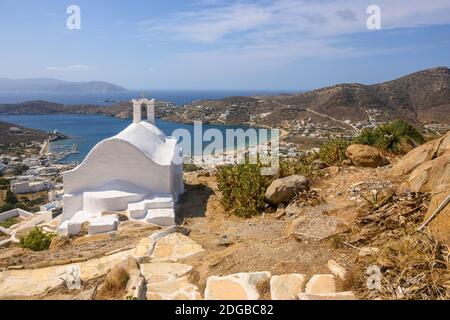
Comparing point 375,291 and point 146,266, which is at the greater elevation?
point 375,291

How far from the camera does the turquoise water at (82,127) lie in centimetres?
7306

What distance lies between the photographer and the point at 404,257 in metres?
4.14

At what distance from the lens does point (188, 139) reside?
63906 millimetres

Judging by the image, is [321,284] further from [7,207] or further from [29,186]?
[29,186]

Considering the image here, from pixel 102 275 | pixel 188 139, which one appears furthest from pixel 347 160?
pixel 188 139

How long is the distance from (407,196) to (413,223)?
0.77 meters

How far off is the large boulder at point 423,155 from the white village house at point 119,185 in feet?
20.7

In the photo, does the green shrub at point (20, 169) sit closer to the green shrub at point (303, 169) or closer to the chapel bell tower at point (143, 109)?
the chapel bell tower at point (143, 109)

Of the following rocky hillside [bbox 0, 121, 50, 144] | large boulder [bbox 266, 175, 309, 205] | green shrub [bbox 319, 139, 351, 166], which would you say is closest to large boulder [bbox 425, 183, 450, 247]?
large boulder [bbox 266, 175, 309, 205]

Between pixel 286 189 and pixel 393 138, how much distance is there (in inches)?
225

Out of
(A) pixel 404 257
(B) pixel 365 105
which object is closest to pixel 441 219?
(A) pixel 404 257

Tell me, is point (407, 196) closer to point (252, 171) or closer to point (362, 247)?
point (362, 247)

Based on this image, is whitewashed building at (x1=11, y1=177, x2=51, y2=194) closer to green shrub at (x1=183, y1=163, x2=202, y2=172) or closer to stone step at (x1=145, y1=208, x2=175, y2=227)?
green shrub at (x1=183, y1=163, x2=202, y2=172)
